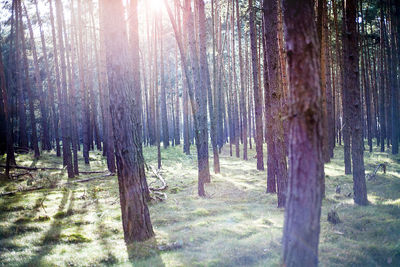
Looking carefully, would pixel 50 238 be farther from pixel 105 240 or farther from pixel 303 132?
pixel 303 132

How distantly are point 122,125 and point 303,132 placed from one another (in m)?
3.61

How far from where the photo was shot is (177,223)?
676 cm

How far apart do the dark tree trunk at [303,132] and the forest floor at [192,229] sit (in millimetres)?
1554

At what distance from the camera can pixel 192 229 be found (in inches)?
242

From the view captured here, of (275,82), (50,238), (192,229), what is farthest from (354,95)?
(50,238)

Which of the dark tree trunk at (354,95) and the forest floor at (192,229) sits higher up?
the dark tree trunk at (354,95)

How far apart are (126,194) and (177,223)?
1822 millimetres

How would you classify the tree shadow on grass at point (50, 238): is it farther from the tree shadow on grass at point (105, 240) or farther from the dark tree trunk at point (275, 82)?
the dark tree trunk at point (275, 82)

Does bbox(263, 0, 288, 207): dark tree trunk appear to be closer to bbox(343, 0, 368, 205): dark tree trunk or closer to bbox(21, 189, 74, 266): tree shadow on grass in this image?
bbox(343, 0, 368, 205): dark tree trunk

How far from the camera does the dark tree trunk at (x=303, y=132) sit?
2832mm

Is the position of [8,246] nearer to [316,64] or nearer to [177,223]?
[177,223]

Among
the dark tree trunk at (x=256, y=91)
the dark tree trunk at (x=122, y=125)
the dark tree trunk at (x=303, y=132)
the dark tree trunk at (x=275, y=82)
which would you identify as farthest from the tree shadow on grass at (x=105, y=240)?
the dark tree trunk at (x=256, y=91)

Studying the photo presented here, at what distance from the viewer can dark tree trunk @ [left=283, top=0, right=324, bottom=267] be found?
2.83 m

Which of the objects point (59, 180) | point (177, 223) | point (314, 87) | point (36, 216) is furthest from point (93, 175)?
point (314, 87)
